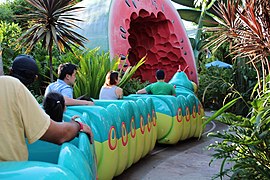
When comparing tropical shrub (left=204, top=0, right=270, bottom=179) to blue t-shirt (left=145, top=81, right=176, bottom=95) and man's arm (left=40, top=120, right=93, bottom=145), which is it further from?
blue t-shirt (left=145, top=81, right=176, bottom=95)

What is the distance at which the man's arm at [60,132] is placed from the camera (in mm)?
1615

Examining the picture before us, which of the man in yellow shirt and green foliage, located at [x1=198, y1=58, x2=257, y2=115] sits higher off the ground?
the man in yellow shirt

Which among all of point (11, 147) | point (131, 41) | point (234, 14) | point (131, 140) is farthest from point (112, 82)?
point (131, 41)

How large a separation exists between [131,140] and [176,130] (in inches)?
70.9

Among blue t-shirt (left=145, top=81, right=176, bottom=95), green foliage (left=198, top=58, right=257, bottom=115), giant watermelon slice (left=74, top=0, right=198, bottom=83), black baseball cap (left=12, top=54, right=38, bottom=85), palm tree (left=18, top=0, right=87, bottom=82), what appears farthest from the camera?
green foliage (left=198, top=58, right=257, bottom=115)

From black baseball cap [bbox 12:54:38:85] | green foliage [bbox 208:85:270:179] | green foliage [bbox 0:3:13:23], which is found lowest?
green foliage [bbox 208:85:270:179]

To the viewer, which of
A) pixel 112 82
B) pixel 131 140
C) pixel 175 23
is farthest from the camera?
pixel 175 23

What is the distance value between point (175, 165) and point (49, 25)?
3.17m

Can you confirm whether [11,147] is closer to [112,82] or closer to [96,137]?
[96,137]

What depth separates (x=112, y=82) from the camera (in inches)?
196

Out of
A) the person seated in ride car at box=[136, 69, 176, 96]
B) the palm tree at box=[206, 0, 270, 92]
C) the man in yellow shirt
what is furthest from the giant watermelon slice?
the man in yellow shirt

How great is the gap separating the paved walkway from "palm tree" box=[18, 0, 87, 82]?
231 cm

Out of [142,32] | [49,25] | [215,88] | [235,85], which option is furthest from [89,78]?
[142,32]

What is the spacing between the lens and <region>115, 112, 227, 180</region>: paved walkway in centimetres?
445
